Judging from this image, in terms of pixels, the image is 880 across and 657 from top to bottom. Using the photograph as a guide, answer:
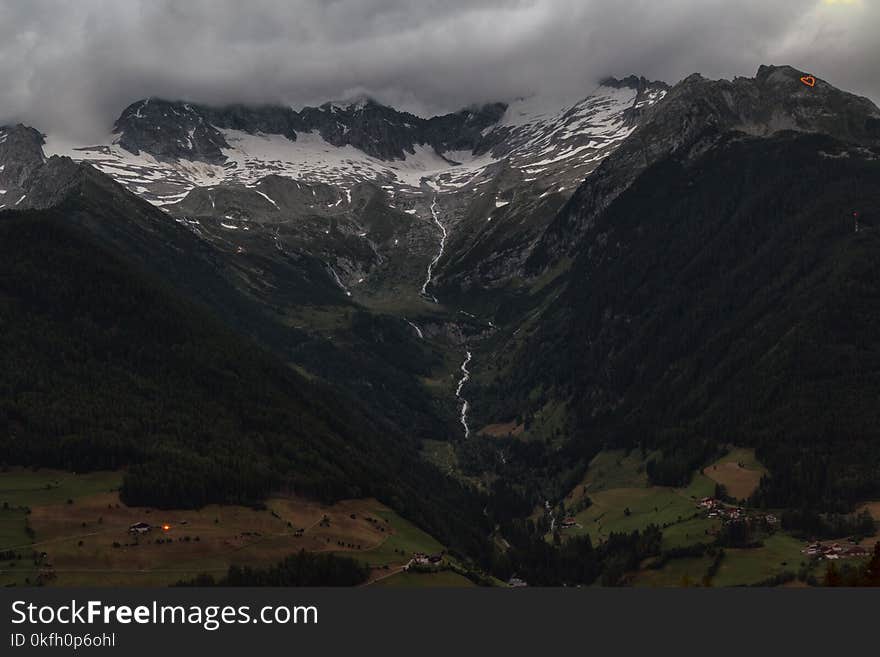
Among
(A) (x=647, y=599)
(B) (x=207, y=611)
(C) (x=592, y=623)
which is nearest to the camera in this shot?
(B) (x=207, y=611)

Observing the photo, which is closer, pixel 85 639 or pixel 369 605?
pixel 85 639

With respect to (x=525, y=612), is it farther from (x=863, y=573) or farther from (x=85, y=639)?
(x=863, y=573)

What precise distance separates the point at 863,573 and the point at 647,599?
54884mm

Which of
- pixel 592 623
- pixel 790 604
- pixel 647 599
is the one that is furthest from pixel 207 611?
pixel 790 604

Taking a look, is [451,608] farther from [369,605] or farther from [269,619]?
[269,619]

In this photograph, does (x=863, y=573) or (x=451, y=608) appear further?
(x=863, y=573)

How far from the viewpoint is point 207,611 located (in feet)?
385

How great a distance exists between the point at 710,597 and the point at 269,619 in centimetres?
6998

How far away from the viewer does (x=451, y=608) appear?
14738 centimetres

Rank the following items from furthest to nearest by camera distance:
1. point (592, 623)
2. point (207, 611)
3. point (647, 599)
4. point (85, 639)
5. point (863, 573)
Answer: point (863, 573) < point (647, 599) < point (592, 623) < point (207, 611) < point (85, 639)

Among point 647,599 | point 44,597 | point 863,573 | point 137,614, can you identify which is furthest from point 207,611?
point 863,573

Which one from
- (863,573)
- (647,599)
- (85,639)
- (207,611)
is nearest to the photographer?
(85,639)

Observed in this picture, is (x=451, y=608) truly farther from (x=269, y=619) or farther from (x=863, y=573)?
(x=863, y=573)

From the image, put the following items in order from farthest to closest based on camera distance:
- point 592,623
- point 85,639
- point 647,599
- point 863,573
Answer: point 863,573
point 647,599
point 592,623
point 85,639
